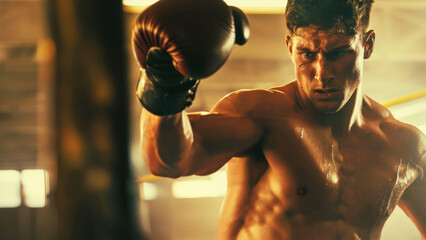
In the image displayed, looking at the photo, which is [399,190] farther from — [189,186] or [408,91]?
[189,186]

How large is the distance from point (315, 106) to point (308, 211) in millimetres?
236

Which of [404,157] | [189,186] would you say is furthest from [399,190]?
[189,186]

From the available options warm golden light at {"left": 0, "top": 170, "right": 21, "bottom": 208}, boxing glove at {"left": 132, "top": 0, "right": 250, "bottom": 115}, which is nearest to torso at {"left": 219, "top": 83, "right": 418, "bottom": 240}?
boxing glove at {"left": 132, "top": 0, "right": 250, "bottom": 115}

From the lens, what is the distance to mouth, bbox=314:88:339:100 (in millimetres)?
1077

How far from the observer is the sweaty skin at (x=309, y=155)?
3.48 feet

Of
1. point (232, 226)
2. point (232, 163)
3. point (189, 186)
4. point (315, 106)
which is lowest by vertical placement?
point (189, 186)

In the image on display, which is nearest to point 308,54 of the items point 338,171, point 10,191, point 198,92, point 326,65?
point 326,65

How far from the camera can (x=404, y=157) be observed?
119 centimetres

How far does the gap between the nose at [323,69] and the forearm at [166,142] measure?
34cm

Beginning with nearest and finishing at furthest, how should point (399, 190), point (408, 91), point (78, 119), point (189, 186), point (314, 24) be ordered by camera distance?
point (78, 119) → point (314, 24) → point (399, 190) → point (408, 91) → point (189, 186)

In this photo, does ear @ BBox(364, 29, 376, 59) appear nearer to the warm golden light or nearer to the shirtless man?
the shirtless man

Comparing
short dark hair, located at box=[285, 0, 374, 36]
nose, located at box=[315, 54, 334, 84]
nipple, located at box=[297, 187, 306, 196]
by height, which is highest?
short dark hair, located at box=[285, 0, 374, 36]

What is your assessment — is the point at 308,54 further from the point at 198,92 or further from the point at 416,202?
the point at 198,92

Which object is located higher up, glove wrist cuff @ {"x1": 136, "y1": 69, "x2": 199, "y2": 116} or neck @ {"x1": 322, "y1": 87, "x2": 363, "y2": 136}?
glove wrist cuff @ {"x1": 136, "y1": 69, "x2": 199, "y2": 116}
